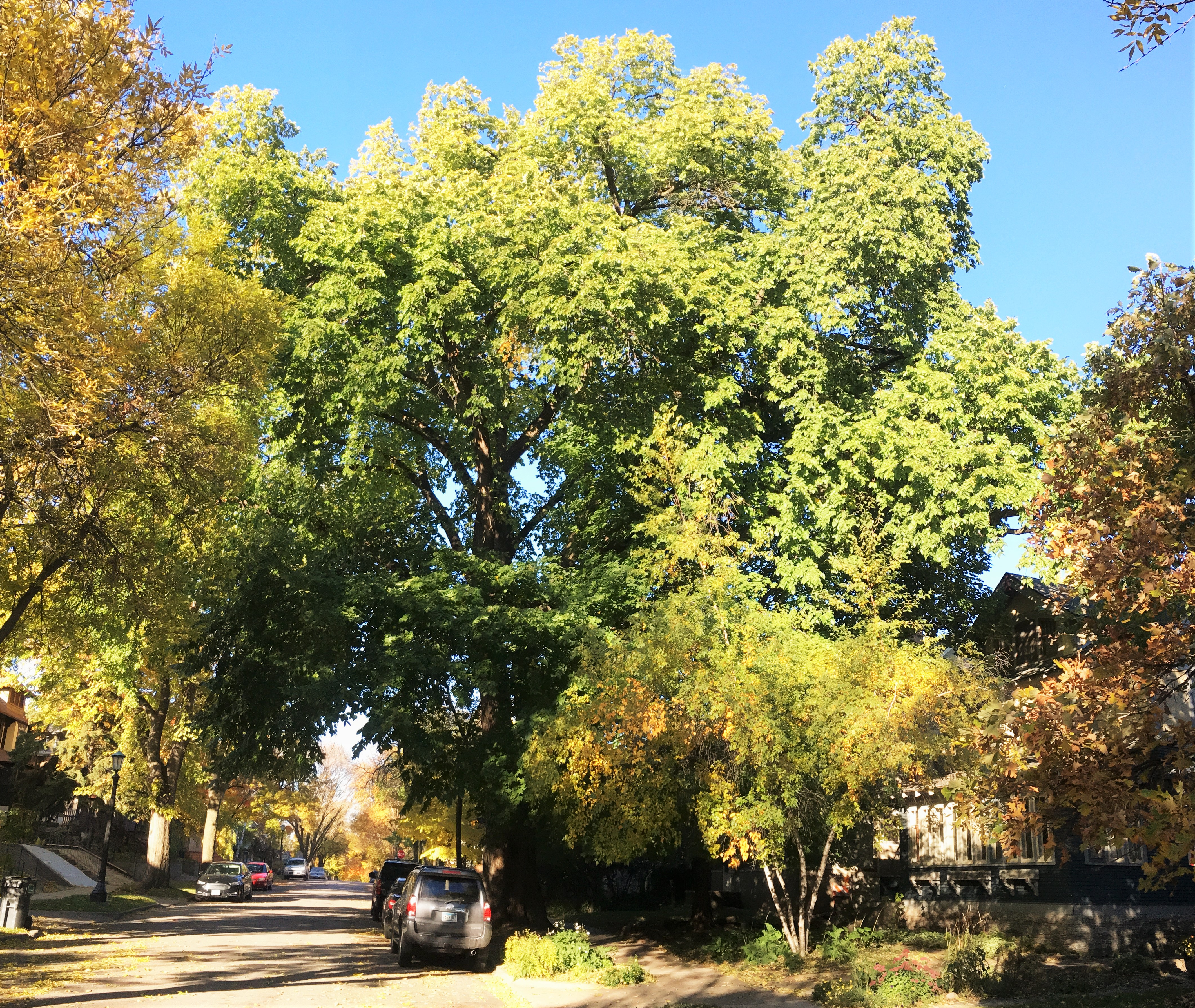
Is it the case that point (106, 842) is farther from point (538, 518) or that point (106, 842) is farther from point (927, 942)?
point (927, 942)

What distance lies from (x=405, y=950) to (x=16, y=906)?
853cm

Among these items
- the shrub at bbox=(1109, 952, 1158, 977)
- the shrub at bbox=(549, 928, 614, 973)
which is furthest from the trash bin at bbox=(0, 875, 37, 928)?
the shrub at bbox=(1109, 952, 1158, 977)

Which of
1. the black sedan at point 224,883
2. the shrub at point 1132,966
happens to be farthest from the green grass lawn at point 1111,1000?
the black sedan at point 224,883

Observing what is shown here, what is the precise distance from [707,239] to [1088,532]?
A: 1557 centimetres

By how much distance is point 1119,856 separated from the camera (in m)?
19.5

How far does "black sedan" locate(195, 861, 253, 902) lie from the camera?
4475cm

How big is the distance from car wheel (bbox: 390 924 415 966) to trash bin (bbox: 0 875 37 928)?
7.96m

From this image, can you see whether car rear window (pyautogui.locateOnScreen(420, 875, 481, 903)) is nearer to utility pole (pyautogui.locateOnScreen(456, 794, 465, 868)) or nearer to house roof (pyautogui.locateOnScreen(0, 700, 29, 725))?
utility pole (pyautogui.locateOnScreen(456, 794, 465, 868))

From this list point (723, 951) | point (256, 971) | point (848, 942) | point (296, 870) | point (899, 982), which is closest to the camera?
point (899, 982)

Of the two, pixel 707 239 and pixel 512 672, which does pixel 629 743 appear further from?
pixel 707 239

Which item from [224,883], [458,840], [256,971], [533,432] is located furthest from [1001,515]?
[224,883]

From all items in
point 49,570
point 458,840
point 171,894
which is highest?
point 49,570

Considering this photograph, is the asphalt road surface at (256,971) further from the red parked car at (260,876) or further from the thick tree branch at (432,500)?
the red parked car at (260,876)

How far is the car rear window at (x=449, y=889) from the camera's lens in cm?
1966
